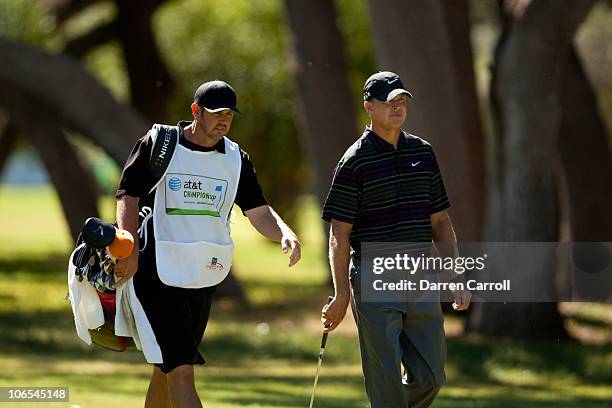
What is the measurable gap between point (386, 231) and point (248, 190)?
1.00 m

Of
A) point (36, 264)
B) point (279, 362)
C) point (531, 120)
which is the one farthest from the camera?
point (36, 264)

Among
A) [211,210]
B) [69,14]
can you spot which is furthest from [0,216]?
[211,210]

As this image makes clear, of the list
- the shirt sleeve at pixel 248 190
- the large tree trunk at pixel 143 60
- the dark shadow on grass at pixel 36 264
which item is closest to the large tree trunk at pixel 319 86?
the large tree trunk at pixel 143 60

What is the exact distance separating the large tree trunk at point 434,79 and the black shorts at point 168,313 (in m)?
9.15

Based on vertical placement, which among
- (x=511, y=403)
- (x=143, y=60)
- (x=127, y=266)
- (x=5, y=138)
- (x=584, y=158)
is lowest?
(x=511, y=403)

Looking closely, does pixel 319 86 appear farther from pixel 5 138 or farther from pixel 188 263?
pixel 188 263

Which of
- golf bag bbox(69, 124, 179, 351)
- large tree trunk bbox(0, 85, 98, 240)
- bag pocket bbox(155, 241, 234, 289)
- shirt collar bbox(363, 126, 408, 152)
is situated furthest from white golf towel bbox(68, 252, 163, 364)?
large tree trunk bbox(0, 85, 98, 240)

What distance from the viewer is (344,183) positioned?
294 inches

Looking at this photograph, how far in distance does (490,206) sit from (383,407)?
9.00m

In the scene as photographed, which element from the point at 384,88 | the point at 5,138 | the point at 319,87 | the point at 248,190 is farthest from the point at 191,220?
the point at 5,138

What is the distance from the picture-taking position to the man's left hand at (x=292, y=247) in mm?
7660

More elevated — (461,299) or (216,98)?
(216,98)

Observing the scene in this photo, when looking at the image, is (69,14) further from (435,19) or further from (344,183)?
(344,183)

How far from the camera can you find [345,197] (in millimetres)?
7441
